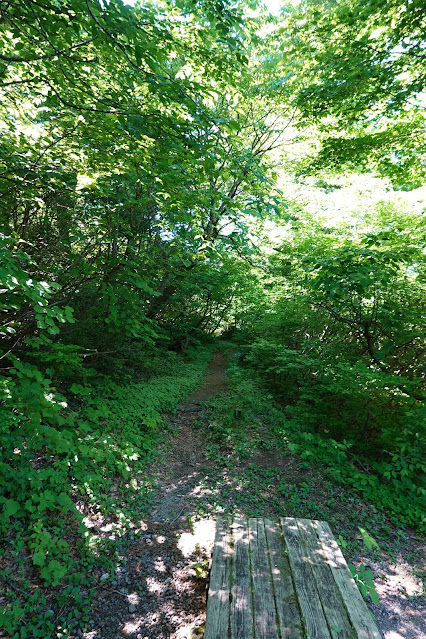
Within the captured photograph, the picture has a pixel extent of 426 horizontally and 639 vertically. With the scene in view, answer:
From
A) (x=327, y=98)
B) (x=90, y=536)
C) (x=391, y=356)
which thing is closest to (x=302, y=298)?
(x=391, y=356)

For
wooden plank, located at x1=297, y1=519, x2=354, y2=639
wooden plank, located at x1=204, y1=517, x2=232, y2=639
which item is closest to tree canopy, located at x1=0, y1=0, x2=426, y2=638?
wooden plank, located at x1=204, y1=517, x2=232, y2=639

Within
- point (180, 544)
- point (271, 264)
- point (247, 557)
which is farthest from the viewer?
point (271, 264)

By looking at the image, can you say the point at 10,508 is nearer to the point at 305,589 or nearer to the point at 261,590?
the point at 261,590

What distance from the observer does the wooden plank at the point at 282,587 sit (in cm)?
195

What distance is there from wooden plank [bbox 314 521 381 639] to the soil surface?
101 centimetres

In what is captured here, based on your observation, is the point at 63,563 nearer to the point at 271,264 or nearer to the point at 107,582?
the point at 107,582

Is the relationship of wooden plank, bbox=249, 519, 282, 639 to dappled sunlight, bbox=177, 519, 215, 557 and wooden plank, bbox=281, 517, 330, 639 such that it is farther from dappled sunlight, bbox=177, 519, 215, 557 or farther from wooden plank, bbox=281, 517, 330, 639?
dappled sunlight, bbox=177, 519, 215, 557

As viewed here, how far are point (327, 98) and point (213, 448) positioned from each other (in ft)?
22.7

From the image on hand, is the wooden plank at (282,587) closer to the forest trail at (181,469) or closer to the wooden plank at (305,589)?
the wooden plank at (305,589)

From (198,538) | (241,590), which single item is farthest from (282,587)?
(198,538)

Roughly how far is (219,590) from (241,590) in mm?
166

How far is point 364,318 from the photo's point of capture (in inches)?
250

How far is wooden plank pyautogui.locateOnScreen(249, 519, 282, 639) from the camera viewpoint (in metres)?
1.93

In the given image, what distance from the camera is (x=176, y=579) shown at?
10.3 ft
